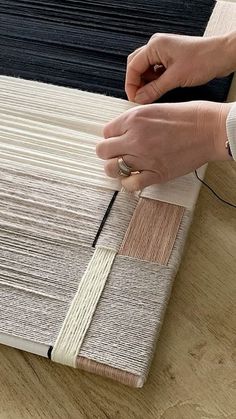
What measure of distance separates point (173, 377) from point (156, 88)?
540 mm

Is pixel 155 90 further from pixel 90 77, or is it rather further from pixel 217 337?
pixel 217 337

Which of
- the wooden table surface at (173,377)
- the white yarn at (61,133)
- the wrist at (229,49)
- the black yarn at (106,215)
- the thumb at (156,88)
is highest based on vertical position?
the wrist at (229,49)

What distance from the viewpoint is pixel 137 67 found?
107 cm

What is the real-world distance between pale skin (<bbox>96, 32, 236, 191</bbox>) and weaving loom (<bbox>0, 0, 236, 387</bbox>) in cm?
6

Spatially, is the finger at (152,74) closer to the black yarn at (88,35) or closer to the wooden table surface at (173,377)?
the black yarn at (88,35)

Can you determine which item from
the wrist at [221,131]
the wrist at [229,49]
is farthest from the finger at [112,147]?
the wrist at [229,49]

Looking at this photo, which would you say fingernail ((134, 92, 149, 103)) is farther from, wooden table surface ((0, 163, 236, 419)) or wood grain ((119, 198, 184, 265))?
wooden table surface ((0, 163, 236, 419))

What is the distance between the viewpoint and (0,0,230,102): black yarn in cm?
117

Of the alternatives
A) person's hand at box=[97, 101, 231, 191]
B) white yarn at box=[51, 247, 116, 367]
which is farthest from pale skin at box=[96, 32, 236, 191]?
white yarn at box=[51, 247, 116, 367]

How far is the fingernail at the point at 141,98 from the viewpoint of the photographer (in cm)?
109

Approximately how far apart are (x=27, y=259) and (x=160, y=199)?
0.24 meters

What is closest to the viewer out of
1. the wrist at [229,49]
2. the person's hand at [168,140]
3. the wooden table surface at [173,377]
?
the wooden table surface at [173,377]

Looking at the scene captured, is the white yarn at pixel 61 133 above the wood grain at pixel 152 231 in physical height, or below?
above

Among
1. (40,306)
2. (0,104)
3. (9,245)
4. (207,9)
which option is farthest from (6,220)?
(207,9)
